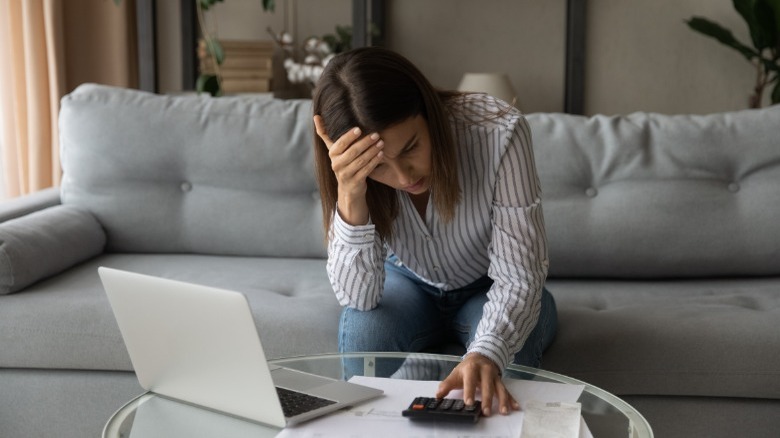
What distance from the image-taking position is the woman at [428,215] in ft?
4.17

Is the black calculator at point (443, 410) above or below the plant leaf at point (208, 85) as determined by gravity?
below

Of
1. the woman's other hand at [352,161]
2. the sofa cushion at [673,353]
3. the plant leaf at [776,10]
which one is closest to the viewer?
the woman's other hand at [352,161]

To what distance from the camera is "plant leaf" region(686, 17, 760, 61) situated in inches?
131

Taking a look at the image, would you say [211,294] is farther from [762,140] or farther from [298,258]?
[762,140]

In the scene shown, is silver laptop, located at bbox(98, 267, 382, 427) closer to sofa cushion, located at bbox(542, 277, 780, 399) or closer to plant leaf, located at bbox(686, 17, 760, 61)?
sofa cushion, located at bbox(542, 277, 780, 399)

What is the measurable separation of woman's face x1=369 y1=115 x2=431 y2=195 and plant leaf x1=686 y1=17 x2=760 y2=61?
2342 millimetres

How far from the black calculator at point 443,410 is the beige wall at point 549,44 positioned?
270 cm

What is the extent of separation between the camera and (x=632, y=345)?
1.61 m

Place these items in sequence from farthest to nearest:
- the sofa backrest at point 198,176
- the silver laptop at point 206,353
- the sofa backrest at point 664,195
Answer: the sofa backrest at point 198,176
the sofa backrest at point 664,195
the silver laptop at point 206,353

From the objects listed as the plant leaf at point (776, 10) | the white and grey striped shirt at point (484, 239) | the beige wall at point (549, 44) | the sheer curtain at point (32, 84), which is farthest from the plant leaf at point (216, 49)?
the plant leaf at point (776, 10)

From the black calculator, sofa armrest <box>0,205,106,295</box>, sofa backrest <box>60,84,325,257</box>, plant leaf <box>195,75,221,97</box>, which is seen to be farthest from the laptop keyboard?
plant leaf <box>195,75,221,97</box>

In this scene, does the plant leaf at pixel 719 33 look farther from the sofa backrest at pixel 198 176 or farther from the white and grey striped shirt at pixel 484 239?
the white and grey striped shirt at pixel 484 239

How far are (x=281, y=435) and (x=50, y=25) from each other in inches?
102

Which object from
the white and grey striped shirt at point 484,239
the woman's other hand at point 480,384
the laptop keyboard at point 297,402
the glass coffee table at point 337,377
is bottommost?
the glass coffee table at point 337,377
